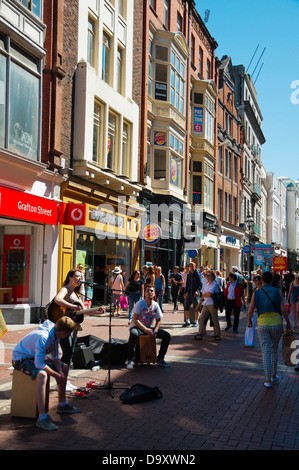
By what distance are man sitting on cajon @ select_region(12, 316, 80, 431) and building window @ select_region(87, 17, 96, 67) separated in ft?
47.8

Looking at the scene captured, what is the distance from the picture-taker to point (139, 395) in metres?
6.68

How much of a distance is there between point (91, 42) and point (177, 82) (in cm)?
828

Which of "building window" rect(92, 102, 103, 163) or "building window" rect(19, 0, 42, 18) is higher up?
"building window" rect(19, 0, 42, 18)

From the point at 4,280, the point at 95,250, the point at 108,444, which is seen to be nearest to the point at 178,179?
the point at 95,250

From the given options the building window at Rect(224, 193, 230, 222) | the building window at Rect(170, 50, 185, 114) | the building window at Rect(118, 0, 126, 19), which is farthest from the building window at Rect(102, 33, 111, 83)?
the building window at Rect(224, 193, 230, 222)

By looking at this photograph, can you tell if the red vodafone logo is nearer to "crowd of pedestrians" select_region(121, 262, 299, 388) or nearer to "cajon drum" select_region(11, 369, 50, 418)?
"crowd of pedestrians" select_region(121, 262, 299, 388)

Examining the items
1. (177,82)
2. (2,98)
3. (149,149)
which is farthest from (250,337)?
(177,82)

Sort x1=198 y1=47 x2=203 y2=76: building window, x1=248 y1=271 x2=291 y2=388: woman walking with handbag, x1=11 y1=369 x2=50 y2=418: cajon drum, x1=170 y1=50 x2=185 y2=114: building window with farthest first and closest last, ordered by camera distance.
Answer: x1=198 y1=47 x2=203 y2=76: building window
x1=170 y1=50 x2=185 y2=114: building window
x1=248 y1=271 x2=291 y2=388: woman walking with handbag
x1=11 y1=369 x2=50 y2=418: cajon drum

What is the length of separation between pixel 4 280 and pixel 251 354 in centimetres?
729

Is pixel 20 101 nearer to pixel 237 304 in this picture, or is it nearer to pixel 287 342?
pixel 237 304

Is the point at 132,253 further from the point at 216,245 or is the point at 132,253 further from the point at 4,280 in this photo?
the point at 216,245

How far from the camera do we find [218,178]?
36906 millimetres

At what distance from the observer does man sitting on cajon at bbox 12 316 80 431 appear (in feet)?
18.1

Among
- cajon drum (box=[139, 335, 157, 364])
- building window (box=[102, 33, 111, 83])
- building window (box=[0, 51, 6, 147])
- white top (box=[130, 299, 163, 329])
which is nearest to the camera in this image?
cajon drum (box=[139, 335, 157, 364])
